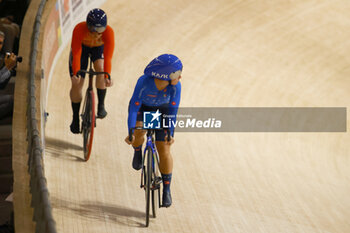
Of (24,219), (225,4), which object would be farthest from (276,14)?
(24,219)

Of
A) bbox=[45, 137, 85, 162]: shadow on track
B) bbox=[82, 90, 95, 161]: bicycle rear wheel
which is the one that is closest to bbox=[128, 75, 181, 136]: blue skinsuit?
bbox=[82, 90, 95, 161]: bicycle rear wheel

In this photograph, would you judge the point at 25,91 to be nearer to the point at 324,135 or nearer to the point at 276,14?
the point at 324,135

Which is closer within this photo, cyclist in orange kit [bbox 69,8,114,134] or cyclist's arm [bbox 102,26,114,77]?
cyclist in orange kit [bbox 69,8,114,134]

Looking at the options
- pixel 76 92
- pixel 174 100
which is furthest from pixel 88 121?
pixel 174 100

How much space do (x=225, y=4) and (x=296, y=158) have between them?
366cm

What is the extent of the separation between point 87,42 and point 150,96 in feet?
3.76

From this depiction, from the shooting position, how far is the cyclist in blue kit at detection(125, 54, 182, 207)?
421cm

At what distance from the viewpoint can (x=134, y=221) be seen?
4.65 m

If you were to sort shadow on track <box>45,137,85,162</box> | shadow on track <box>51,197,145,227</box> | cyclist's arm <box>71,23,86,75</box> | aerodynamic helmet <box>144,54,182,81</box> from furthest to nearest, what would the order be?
shadow on track <box>45,137,85,162</box>, cyclist's arm <box>71,23,86,75</box>, shadow on track <box>51,197,145,227</box>, aerodynamic helmet <box>144,54,182,81</box>

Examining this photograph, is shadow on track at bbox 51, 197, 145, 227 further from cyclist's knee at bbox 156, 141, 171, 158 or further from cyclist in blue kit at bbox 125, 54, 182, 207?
cyclist's knee at bbox 156, 141, 171, 158

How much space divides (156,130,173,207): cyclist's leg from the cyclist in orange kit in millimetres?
955

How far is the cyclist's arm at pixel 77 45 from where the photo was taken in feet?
16.5

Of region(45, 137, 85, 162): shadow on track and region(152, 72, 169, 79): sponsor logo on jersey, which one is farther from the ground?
region(152, 72, 169, 79): sponsor logo on jersey

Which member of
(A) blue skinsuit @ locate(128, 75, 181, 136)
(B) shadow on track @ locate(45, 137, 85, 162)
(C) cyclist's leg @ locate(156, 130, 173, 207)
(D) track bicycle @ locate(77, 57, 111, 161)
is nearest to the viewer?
(A) blue skinsuit @ locate(128, 75, 181, 136)
